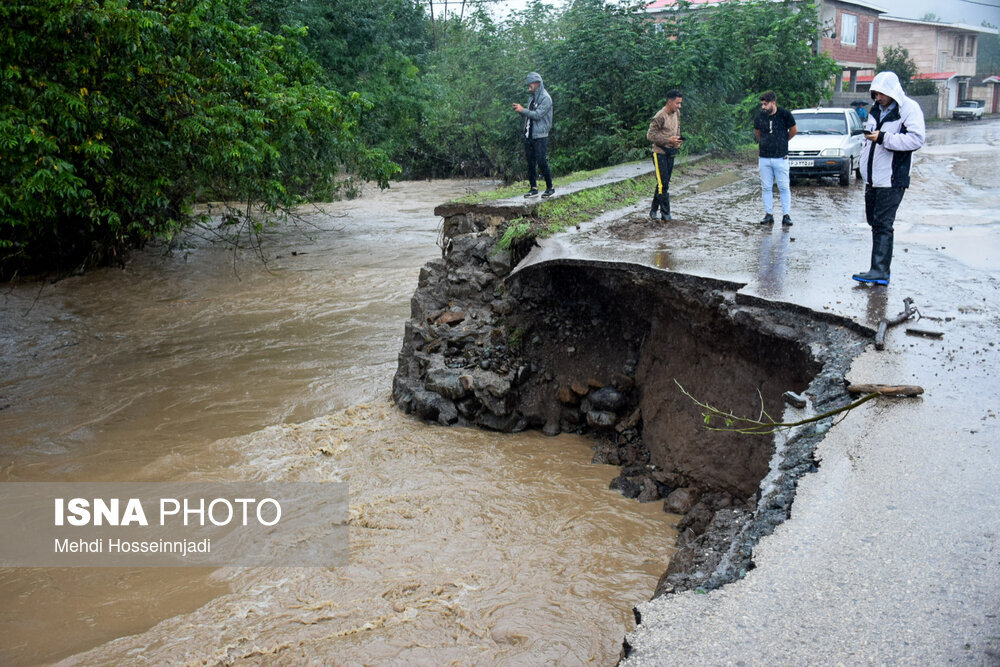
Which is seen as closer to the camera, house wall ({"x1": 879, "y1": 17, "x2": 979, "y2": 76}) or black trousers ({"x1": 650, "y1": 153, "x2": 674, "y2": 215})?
black trousers ({"x1": 650, "y1": 153, "x2": 674, "y2": 215})

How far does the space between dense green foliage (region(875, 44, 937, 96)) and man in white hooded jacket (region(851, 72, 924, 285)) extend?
4227cm

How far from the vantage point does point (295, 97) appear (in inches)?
431

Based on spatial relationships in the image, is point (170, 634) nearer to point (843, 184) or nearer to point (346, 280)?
point (346, 280)

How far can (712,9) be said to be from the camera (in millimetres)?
24156

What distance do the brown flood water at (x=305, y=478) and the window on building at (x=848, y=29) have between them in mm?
34447

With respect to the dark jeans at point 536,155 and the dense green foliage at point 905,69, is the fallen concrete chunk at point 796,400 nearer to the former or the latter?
the dark jeans at point 536,155

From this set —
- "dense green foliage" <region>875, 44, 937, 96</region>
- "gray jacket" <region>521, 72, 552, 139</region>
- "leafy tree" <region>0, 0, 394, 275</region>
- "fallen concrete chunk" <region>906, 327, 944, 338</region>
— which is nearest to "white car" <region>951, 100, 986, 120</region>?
"dense green foliage" <region>875, 44, 937, 96</region>

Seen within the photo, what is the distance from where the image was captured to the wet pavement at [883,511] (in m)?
3.03

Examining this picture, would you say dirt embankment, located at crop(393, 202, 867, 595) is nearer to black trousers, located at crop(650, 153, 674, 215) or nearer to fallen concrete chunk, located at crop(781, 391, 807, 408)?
→ fallen concrete chunk, located at crop(781, 391, 807, 408)

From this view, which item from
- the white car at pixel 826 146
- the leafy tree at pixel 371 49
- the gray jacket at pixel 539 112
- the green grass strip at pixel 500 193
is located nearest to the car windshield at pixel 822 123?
the white car at pixel 826 146

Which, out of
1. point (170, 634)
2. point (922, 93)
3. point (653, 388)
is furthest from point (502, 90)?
point (922, 93)

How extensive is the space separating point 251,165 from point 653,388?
6.11m

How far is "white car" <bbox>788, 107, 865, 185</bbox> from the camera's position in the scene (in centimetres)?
1580

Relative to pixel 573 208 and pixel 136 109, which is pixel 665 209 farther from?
pixel 136 109
